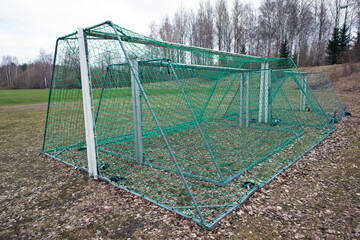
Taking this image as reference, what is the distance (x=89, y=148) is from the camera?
12.3 ft

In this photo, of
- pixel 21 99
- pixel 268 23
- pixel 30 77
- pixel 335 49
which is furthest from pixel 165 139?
pixel 30 77

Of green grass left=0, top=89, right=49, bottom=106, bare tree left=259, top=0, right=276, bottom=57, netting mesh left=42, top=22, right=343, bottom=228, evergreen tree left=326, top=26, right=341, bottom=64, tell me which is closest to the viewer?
netting mesh left=42, top=22, right=343, bottom=228

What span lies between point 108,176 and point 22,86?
57063 millimetres

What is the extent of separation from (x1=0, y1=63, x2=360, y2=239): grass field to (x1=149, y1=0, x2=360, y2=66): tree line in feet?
94.3

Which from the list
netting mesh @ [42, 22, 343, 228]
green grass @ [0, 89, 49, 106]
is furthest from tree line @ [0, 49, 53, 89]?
netting mesh @ [42, 22, 343, 228]

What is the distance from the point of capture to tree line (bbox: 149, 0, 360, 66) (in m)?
30.7

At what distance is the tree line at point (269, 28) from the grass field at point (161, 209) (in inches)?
1132

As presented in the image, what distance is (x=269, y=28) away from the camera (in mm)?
34219

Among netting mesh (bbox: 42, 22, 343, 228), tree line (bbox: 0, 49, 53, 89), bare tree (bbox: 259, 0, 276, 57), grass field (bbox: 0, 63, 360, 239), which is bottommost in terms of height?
grass field (bbox: 0, 63, 360, 239)

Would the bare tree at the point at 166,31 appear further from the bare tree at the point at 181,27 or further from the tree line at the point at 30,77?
the tree line at the point at 30,77

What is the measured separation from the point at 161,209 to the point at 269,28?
3766 cm

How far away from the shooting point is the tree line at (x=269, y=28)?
30.7 meters

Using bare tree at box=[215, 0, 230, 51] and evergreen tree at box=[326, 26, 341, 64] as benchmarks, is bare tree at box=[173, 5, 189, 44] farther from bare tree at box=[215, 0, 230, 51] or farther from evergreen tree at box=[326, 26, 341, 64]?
evergreen tree at box=[326, 26, 341, 64]

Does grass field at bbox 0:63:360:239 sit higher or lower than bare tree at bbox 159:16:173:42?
lower
